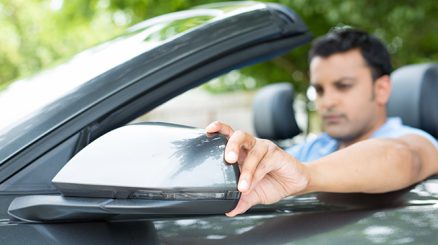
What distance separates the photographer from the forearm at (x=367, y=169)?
5.12 ft

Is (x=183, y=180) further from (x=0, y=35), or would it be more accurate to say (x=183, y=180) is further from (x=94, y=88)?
(x=0, y=35)

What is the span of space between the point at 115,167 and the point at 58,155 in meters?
0.21

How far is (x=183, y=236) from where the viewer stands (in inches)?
54.9

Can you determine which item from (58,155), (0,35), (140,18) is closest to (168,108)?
(140,18)

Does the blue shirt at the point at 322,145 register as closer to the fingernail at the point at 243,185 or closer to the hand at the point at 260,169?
the hand at the point at 260,169

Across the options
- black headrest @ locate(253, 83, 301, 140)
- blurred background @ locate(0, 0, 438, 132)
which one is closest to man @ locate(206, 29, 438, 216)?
black headrest @ locate(253, 83, 301, 140)

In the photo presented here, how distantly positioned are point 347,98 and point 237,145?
1482 millimetres

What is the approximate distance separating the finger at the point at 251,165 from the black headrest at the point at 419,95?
1411mm

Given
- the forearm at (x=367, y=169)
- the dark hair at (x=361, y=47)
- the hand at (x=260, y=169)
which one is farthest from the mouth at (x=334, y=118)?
the hand at (x=260, y=169)

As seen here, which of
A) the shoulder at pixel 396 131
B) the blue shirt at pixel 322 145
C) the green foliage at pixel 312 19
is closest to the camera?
the shoulder at pixel 396 131

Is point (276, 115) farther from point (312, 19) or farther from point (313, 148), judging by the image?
point (312, 19)

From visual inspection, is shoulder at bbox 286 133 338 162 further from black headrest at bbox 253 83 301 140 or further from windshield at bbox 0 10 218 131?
windshield at bbox 0 10 218 131

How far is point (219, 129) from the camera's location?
1.28 metres

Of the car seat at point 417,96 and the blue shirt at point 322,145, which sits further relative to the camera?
the car seat at point 417,96
